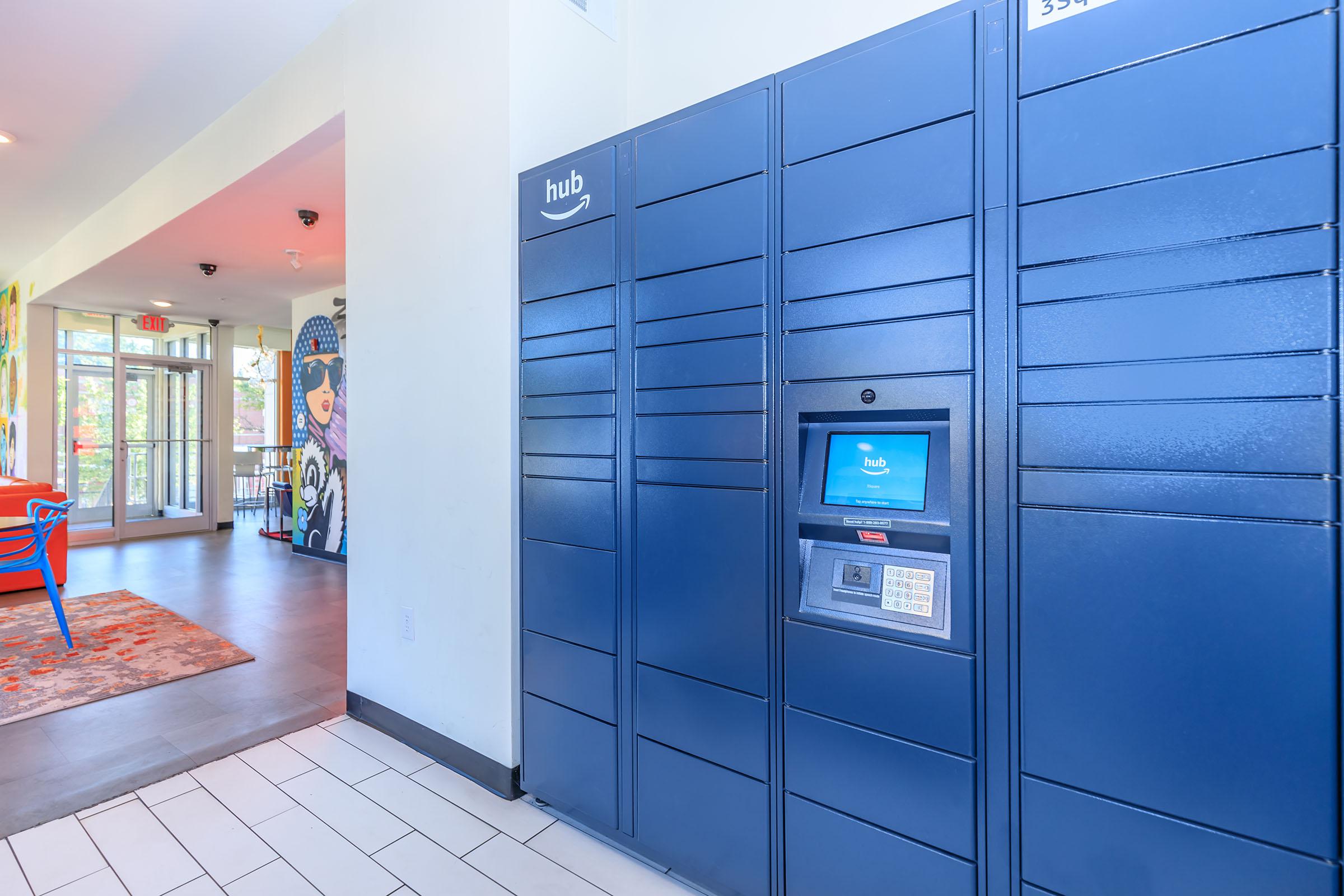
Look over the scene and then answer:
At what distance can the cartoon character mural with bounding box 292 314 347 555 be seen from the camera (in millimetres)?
6176

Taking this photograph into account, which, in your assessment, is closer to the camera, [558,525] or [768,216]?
[768,216]

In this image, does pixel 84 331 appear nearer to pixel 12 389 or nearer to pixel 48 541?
Answer: pixel 12 389

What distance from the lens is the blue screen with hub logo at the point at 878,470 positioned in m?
1.35

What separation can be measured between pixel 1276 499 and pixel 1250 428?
114 millimetres

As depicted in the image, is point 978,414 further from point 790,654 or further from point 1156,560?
point 790,654

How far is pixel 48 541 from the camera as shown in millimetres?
4609

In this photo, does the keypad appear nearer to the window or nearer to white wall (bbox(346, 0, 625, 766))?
white wall (bbox(346, 0, 625, 766))

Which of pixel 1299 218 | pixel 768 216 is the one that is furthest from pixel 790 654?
pixel 1299 218

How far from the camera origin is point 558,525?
1.99m

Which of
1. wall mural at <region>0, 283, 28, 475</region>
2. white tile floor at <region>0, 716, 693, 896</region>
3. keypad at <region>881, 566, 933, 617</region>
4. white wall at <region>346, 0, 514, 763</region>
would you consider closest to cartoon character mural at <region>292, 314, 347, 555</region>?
wall mural at <region>0, 283, 28, 475</region>

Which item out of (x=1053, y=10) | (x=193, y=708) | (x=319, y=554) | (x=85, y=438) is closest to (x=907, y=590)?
(x=1053, y=10)

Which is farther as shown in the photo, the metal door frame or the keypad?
the metal door frame

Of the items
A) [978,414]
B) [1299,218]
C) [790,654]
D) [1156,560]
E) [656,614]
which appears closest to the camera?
[1299,218]

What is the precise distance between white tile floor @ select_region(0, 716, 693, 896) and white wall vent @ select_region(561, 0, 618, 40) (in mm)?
2662
